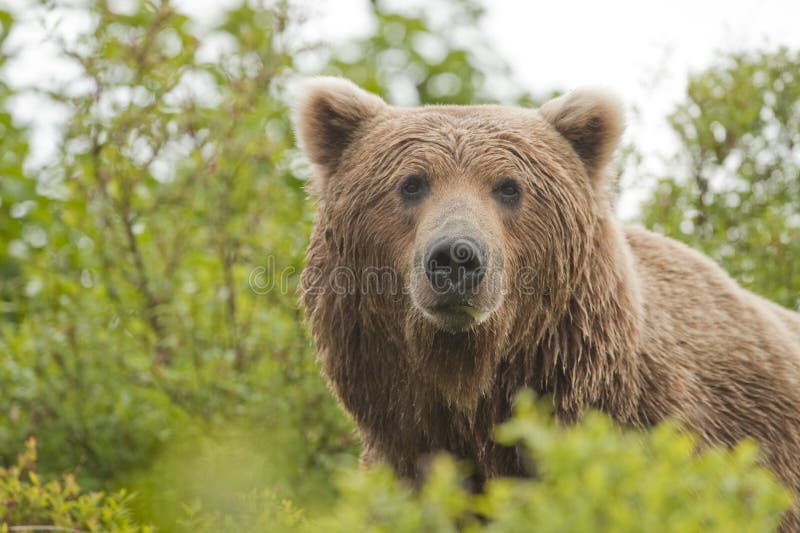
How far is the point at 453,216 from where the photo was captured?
3828 millimetres

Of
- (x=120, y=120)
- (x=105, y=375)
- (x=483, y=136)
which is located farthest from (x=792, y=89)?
(x=105, y=375)

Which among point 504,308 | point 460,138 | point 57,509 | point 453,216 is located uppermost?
point 460,138

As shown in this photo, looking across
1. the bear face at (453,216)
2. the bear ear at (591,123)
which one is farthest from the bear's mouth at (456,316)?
the bear ear at (591,123)

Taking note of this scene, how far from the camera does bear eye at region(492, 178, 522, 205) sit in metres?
4.17

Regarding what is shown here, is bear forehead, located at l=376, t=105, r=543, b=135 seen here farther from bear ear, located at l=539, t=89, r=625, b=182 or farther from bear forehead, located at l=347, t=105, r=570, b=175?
bear ear, located at l=539, t=89, r=625, b=182

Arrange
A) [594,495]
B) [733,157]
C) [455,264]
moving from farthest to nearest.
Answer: [733,157], [455,264], [594,495]

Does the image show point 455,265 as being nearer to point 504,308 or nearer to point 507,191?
point 504,308

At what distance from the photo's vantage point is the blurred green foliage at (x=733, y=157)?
673 centimetres

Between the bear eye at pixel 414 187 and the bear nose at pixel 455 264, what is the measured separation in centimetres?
54

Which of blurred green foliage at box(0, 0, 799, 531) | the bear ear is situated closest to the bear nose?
the bear ear

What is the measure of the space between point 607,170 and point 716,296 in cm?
83

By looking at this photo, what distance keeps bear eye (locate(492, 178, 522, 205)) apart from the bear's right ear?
2.66 ft

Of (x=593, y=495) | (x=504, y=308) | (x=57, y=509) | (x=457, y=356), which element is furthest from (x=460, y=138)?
(x=593, y=495)

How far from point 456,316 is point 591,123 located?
1201 mm
